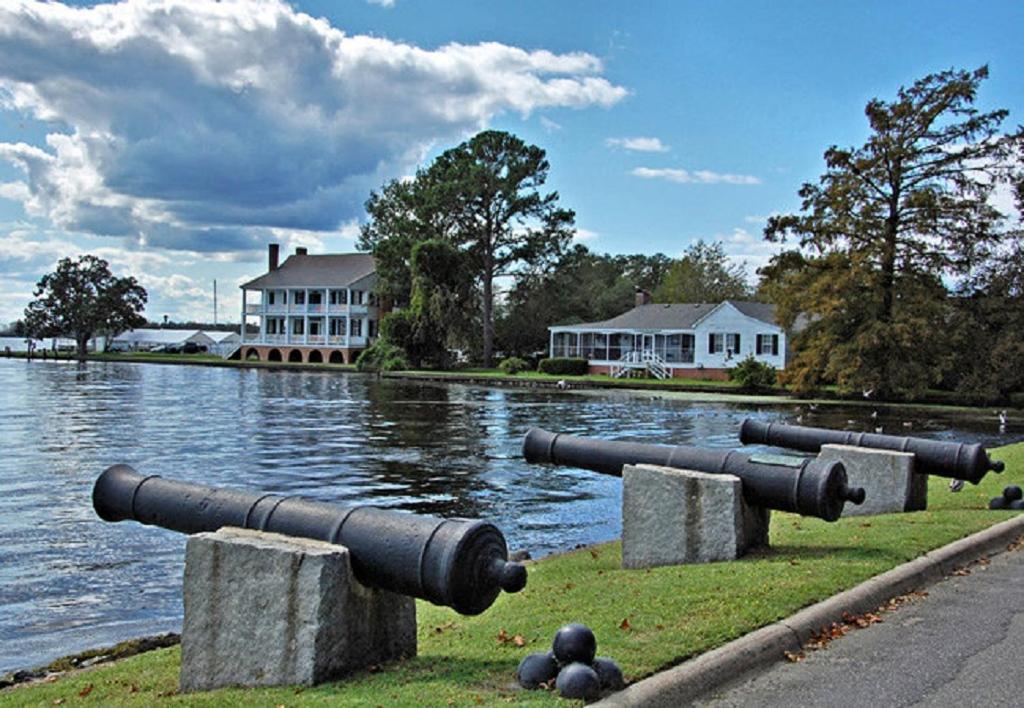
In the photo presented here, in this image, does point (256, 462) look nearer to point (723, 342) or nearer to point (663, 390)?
point (663, 390)

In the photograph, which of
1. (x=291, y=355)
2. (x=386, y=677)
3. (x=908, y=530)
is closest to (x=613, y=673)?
(x=386, y=677)

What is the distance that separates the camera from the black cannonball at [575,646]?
16.4 ft

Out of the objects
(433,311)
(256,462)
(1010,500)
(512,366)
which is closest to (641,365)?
(512,366)

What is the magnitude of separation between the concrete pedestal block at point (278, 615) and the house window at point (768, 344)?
6042 centimetres

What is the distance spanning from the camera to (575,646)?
5000mm

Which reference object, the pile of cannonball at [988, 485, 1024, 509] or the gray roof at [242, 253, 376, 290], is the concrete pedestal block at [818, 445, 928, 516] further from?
the gray roof at [242, 253, 376, 290]

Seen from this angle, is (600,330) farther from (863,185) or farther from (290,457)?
(290,457)

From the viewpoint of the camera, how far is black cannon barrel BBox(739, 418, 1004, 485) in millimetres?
10672

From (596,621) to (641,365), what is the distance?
60.4 m

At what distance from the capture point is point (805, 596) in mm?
6918

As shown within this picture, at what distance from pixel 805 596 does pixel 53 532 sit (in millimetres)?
10220

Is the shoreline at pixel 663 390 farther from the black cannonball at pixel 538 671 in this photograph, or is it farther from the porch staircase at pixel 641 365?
the black cannonball at pixel 538 671

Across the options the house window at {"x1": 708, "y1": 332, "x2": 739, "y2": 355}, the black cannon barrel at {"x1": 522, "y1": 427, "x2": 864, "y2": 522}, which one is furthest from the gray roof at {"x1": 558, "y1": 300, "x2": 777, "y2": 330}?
the black cannon barrel at {"x1": 522, "y1": 427, "x2": 864, "y2": 522}

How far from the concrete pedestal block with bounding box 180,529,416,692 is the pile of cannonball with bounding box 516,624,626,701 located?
888 millimetres
